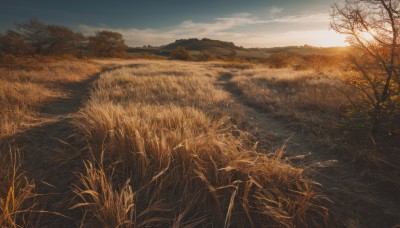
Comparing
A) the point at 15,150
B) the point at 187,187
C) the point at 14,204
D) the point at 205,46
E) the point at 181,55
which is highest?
the point at 205,46

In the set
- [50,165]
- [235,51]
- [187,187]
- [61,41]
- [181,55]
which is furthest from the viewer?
A: [235,51]

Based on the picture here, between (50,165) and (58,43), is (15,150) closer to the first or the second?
(50,165)

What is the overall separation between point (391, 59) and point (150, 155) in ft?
13.2

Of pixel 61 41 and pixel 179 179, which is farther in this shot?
pixel 61 41

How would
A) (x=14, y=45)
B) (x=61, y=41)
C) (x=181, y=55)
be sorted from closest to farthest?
1. (x=14, y=45)
2. (x=61, y=41)
3. (x=181, y=55)

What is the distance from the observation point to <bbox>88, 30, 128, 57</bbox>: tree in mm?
49406

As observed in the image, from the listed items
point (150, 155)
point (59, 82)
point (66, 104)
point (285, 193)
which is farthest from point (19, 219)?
point (59, 82)

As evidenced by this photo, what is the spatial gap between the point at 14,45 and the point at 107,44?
2313cm

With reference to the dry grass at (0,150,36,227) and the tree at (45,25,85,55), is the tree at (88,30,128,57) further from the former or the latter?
the dry grass at (0,150,36,227)

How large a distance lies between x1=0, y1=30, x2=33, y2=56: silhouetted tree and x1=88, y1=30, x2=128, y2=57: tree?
761 inches

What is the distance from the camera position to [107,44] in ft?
167

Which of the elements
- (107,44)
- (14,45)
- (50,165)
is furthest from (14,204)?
(107,44)

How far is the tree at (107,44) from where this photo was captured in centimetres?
4941

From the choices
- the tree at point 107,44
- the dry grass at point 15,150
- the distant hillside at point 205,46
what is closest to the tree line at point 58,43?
the tree at point 107,44
